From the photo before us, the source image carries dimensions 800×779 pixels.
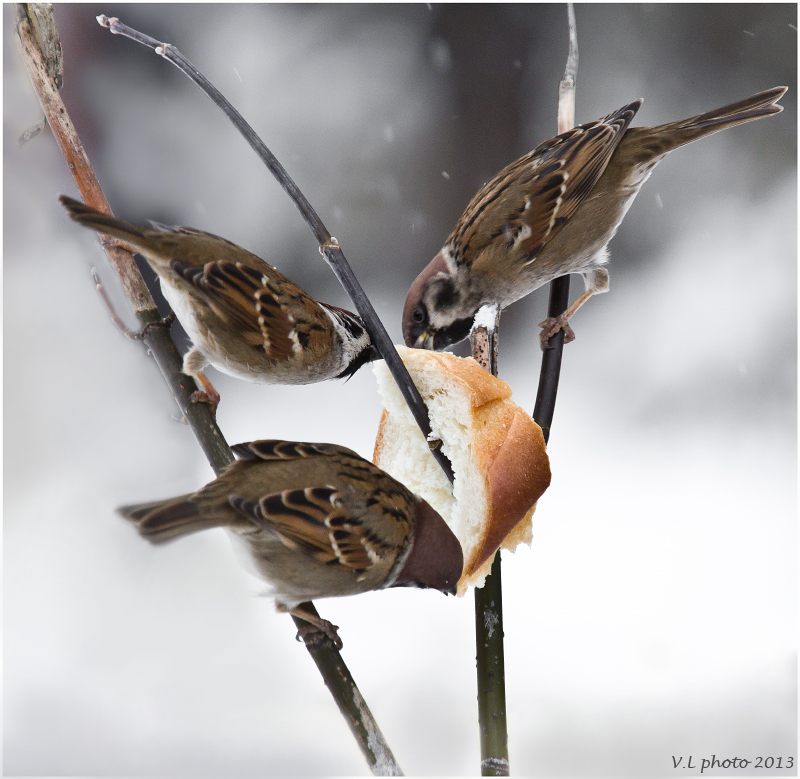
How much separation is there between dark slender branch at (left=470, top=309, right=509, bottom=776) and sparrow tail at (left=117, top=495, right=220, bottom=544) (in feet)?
1.07

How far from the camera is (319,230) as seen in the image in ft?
2.04

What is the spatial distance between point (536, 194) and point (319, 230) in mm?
450

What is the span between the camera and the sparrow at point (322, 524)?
2.01 ft

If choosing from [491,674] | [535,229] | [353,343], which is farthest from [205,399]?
[535,229]

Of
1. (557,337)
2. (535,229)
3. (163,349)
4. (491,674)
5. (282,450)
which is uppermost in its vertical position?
(535,229)

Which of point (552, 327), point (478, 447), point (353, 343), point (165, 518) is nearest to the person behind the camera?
point (165, 518)

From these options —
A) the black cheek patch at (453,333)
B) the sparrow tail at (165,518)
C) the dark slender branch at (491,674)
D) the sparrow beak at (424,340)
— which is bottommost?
the dark slender branch at (491,674)

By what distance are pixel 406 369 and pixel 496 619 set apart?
29 cm

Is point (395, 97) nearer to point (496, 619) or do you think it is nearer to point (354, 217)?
point (354, 217)

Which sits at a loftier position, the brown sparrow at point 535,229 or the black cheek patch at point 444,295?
the brown sparrow at point 535,229

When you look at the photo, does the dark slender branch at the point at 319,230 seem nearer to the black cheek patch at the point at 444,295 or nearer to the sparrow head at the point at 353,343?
the sparrow head at the point at 353,343

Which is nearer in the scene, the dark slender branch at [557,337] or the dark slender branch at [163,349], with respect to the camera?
the dark slender branch at [163,349]

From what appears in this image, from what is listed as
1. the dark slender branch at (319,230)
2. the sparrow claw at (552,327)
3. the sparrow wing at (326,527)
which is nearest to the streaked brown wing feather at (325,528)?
the sparrow wing at (326,527)

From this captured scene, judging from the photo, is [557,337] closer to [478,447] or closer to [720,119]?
[478,447]
